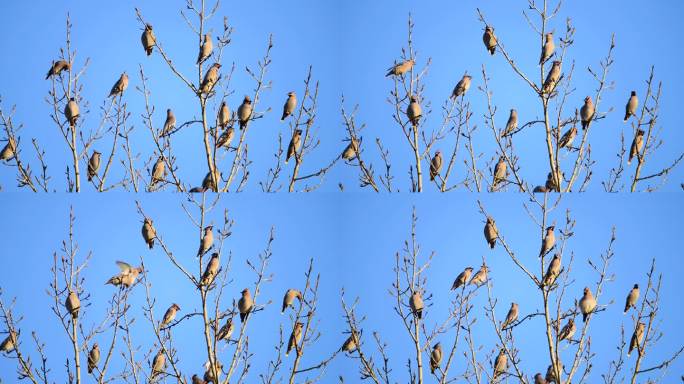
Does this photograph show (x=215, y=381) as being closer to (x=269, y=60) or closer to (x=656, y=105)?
(x=269, y=60)

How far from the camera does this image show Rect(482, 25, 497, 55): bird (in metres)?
10.4

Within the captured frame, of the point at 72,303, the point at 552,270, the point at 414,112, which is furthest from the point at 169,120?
the point at 552,270

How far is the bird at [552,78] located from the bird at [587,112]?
1.25ft

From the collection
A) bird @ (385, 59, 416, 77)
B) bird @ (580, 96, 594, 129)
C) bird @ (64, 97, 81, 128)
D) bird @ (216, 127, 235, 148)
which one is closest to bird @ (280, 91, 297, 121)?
bird @ (216, 127, 235, 148)

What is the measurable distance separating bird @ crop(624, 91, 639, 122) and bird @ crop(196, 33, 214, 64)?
4.21 meters

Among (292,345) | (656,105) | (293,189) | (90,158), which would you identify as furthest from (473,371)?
(90,158)


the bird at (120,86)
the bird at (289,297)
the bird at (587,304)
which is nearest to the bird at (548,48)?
the bird at (587,304)

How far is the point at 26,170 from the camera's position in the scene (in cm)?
1041

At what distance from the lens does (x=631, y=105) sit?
11.0 m

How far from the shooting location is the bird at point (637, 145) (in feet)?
35.3

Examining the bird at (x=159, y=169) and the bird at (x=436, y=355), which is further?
the bird at (x=159, y=169)

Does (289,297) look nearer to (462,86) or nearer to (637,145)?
(462,86)

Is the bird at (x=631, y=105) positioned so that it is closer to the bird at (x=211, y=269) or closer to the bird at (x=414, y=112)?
the bird at (x=414, y=112)

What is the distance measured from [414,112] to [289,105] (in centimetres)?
138
